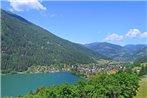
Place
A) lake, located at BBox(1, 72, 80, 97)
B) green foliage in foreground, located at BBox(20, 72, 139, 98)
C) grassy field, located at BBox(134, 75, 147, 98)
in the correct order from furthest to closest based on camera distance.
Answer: lake, located at BBox(1, 72, 80, 97), grassy field, located at BBox(134, 75, 147, 98), green foliage in foreground, located at BBox(20, 72, 139, 98)

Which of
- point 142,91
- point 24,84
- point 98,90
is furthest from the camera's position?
point 24,84

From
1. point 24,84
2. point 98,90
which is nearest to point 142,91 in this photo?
point 98,90

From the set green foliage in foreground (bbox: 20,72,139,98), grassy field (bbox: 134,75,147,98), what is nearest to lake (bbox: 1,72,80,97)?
grassy field (bbox: 134,75,147,98)

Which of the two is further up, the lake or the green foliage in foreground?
the green foliage in foreground

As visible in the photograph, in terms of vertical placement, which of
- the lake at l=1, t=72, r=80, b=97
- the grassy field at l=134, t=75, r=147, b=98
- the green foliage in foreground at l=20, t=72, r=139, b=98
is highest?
the green foliage in foreground at l=20, t=72, r=139, b=98

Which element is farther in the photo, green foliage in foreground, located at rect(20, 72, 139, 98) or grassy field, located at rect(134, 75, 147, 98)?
grassy field, located at rect(134, 75, 147, 98)

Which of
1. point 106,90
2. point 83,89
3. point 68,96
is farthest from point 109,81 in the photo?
point 68,96

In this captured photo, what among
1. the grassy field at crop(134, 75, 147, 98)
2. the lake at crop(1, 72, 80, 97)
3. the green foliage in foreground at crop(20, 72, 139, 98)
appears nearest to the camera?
the green foliage in foreground at crop(20, 72, 139, 98)

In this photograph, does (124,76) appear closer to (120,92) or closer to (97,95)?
(120,92)

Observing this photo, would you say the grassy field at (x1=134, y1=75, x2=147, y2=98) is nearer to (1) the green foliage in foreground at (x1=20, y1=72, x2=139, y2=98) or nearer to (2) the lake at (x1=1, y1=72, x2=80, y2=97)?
(1) the green foliage in foreground at (x1=20, y1=72, x2=139, y2=98)

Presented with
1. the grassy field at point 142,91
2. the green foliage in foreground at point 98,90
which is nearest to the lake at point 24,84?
the grassy field at point 142,91

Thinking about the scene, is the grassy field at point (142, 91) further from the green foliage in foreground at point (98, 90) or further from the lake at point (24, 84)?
the lake at point (24, 84)

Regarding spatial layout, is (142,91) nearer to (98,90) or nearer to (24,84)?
(98,90)
